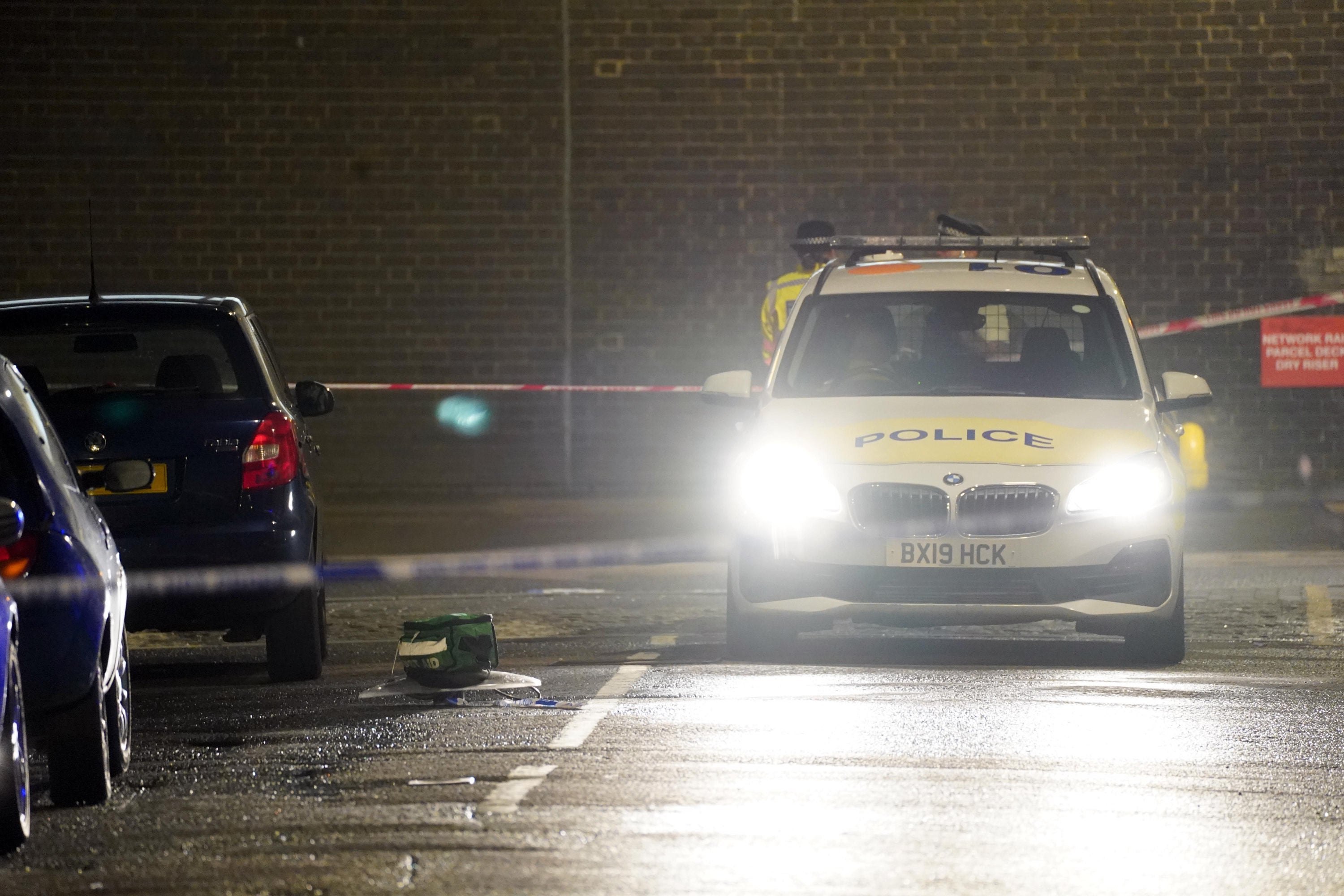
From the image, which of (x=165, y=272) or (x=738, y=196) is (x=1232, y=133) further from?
(x=165, y=272)

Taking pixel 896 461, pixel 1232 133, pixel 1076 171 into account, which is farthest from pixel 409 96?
pixel 896 461

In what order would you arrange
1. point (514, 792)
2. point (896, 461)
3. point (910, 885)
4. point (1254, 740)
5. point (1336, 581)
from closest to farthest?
point (910, 885), point (514, 792), point (1254, 740), point (896, 461), point (1336, 581)

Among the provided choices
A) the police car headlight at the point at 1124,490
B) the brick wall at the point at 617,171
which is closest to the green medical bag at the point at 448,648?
the police car headlight at the point at 1124,490

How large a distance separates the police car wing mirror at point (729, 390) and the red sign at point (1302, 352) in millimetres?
10776

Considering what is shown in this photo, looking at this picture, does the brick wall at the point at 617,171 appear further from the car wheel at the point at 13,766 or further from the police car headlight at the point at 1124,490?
the car wheel at the point at 13,766

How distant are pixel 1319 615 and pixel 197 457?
5.88 metres

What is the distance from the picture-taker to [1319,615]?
12.0 metres

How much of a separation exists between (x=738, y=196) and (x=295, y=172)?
12.5 feet

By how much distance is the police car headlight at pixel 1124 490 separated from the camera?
9750 millimetres

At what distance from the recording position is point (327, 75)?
66.8 feet

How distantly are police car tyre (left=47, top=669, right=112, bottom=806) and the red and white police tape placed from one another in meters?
13.3

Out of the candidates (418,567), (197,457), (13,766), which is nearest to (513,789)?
(13,766)

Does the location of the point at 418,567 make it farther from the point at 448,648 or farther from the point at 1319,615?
the point at 448,648

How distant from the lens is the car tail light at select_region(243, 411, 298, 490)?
9.27m
